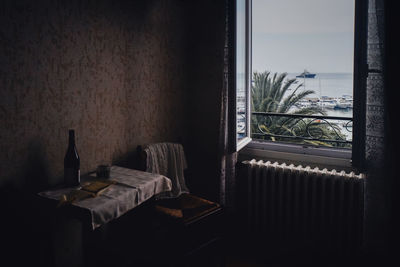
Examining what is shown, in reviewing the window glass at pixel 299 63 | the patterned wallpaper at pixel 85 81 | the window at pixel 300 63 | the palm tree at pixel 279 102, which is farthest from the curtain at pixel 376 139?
the palm tree at pixel 279 102

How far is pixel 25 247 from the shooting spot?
1.24m

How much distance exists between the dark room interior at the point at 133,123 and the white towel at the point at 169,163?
0.10 m

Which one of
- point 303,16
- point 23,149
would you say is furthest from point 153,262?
point 303,16

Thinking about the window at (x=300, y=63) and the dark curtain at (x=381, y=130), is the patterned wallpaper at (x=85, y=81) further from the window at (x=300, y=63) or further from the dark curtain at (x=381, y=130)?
the window at (x=300, y=63)

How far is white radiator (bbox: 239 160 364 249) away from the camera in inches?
85.1

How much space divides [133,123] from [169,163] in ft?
1.20

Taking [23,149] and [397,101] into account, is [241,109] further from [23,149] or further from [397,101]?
[23,149]

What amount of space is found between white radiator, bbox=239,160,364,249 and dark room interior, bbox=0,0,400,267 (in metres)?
0.08

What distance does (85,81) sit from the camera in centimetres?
179

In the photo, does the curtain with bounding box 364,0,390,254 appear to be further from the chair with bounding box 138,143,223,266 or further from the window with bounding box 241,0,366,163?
the window with bounding box 241,0,366,163

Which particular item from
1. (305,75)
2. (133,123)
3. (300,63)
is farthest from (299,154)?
(300,63)

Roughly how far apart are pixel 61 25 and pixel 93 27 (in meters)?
0.21

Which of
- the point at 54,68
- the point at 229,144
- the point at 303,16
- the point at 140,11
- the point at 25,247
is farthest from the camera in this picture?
the point at 303,16

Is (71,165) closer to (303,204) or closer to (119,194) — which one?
(119,194)
